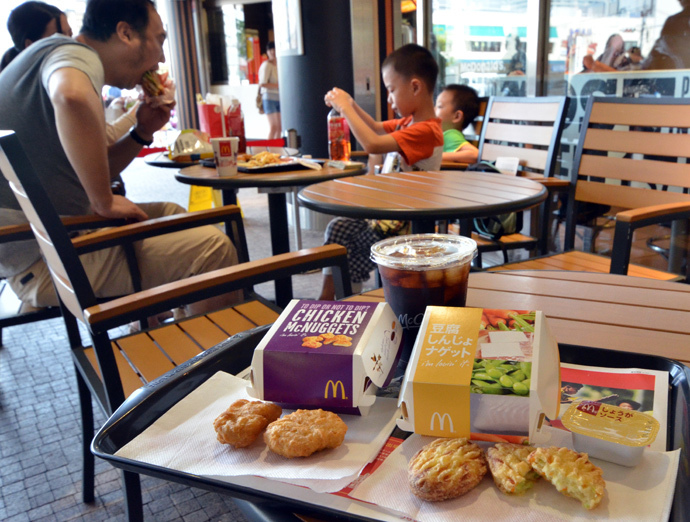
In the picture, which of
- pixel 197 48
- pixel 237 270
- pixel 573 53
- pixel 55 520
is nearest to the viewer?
pixel 237 270

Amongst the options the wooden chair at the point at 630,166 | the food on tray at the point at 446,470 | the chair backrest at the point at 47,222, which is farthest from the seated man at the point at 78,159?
the food on tray at the point at 446,470

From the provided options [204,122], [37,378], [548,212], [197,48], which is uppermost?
[197,48]

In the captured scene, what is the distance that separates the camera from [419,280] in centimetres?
66

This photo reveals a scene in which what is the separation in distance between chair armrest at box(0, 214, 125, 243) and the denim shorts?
6.82 metres

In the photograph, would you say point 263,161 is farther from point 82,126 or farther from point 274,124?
point 274,124

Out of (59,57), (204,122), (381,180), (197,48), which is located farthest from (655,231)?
(197,48)

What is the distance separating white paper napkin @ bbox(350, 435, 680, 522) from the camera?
0.41 meters

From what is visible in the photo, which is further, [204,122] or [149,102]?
[204,122]

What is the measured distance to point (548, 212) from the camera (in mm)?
2297

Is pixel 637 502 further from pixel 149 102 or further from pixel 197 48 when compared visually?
pixel 197 48

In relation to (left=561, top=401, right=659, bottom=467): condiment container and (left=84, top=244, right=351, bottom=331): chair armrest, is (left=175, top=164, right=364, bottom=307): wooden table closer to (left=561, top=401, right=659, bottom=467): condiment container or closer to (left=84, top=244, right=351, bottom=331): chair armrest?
(left=84, top=244, right=351, bottom=331): chair armrest

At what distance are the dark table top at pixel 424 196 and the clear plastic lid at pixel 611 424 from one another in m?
1.01

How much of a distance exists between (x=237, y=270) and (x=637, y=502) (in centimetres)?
96

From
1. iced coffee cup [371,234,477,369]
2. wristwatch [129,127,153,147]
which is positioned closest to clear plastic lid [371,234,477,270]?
iced coffee cup [371,234,477,369]
